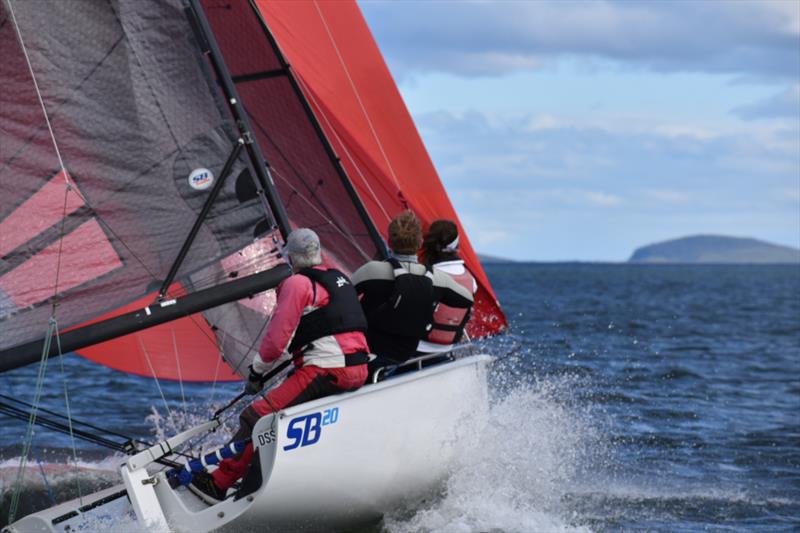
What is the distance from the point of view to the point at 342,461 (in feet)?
15.4

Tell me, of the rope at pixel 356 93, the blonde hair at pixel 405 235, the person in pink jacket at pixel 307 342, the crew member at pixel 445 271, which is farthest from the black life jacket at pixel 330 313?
the rope at pixel 356 93

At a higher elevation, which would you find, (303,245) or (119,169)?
(119,169)

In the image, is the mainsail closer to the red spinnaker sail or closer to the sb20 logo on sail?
the sb20 logo on sail

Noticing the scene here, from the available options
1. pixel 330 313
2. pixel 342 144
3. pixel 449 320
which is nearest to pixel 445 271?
pixel 449 320

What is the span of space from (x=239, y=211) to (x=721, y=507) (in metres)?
2.94

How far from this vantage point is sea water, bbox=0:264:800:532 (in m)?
5.30

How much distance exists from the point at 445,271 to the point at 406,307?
1.14 ft

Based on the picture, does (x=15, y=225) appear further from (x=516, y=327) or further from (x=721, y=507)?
(x=516, y=327)

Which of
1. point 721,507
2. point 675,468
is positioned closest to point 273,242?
point 721,507

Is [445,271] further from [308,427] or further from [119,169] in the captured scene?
[119,169]

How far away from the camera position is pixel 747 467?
7.23 meters

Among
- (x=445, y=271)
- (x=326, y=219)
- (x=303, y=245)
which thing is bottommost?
(x=445, y=271)

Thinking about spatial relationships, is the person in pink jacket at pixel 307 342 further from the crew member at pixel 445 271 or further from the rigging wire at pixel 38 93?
the rigging wire at pixel 38 93

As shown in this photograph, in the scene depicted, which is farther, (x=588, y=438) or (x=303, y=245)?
(x=588, y=438)
